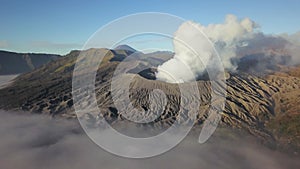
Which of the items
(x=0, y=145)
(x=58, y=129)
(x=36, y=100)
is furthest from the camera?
(x=36, y=100)

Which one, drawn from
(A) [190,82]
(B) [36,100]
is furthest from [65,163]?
(B) [36,100]

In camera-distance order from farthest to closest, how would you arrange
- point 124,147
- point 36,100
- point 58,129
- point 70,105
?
point 36,100 < point 70,105 < point 58,129 < point 124,147

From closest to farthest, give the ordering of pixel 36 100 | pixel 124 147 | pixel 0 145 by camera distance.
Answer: pixel 124 147 < pixel 0 145 < pixel 36 100

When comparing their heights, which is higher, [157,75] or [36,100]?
[157,75]

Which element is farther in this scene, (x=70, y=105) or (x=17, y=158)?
(x=70, y=105)

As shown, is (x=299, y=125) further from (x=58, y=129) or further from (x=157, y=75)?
(x=58, y=129)

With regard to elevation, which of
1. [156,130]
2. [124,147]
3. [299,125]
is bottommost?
[299,125]

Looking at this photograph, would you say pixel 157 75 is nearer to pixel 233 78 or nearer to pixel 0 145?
pixel 233 78

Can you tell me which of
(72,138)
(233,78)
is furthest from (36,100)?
(233,78)

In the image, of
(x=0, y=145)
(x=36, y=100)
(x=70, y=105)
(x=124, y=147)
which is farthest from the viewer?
(x=36, y=100)
